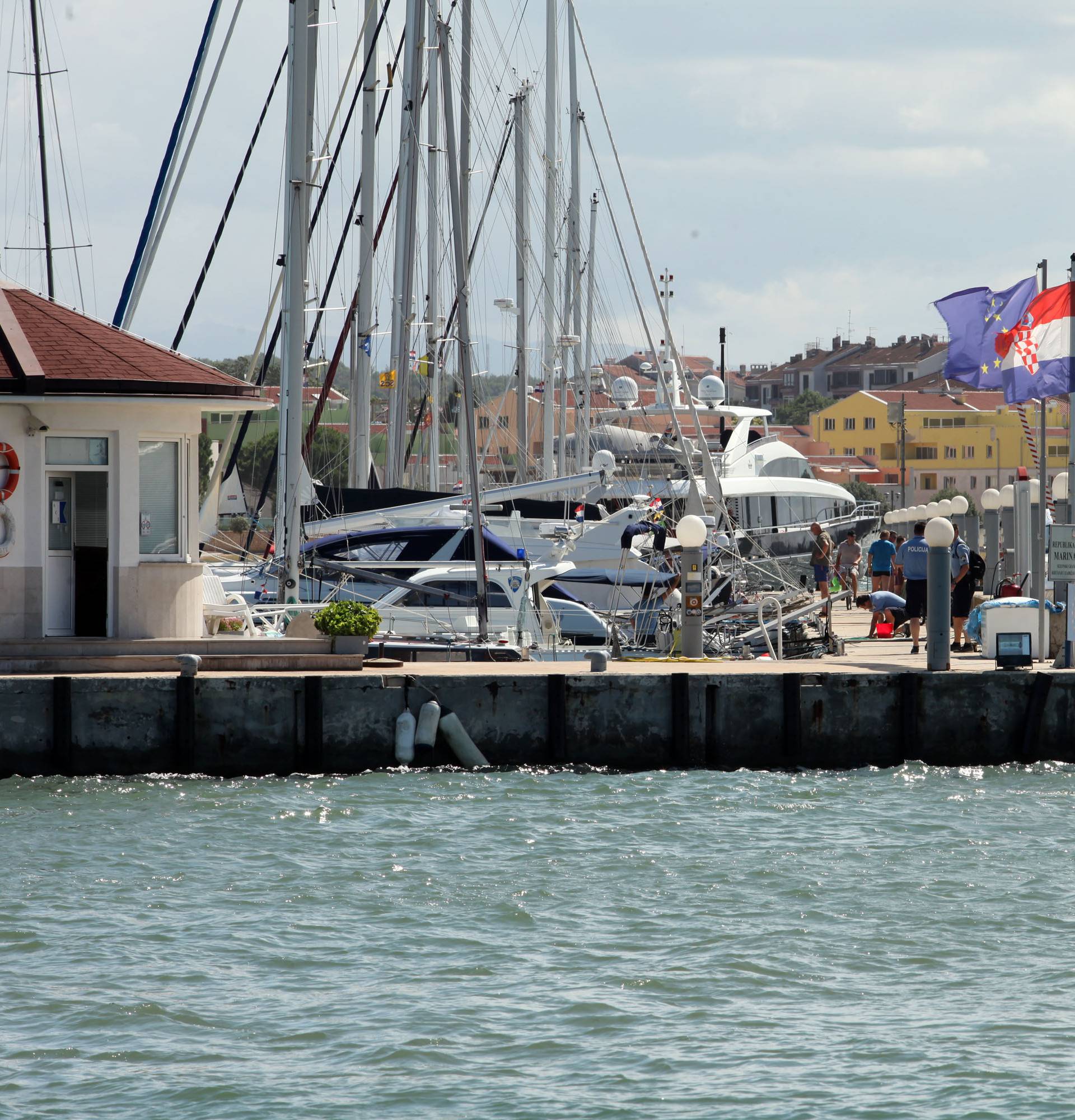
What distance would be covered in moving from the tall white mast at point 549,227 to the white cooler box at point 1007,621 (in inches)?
883

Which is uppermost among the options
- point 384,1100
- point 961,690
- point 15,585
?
point 15,585

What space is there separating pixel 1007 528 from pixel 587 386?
13838mm

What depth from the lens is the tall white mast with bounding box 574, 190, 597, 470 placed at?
153 feet

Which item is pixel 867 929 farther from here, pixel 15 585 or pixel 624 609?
pixel 624 609

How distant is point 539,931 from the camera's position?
13.6 meters

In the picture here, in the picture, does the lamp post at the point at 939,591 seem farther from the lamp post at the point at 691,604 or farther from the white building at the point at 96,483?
the white building at the point at 96,483

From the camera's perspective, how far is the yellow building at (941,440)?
12675 centimetres

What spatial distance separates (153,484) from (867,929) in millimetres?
11375

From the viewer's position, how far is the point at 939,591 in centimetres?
2025

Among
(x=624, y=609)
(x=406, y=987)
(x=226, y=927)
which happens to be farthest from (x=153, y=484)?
(x=624, y=609)

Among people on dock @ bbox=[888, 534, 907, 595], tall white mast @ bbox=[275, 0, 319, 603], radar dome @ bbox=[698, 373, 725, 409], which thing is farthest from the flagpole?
radar dome @ bbox=[698, 373, 725, 409]

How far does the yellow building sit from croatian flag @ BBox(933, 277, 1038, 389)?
9722cm

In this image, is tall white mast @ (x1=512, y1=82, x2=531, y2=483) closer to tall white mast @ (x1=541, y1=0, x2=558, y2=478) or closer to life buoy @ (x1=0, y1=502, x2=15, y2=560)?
tall white mast @ (x1=541, y1=0, x2=558, y2=478)

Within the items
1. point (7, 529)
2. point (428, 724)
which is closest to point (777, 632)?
point (428, 724)
